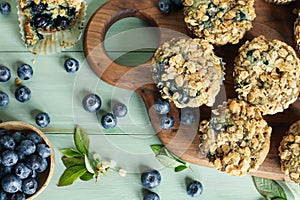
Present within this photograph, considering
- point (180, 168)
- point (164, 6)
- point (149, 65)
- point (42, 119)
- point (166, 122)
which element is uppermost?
point (164, 6)

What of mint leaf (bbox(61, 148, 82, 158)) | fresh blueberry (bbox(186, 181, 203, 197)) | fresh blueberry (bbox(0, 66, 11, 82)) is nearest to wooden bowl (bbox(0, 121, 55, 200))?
mint leaf (bbox(61, 148, 82, 158))

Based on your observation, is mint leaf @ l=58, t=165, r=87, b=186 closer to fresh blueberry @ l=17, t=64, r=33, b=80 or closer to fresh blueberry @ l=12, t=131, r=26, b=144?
fresh blueberry @ l=12, t=131, r=26, b=144

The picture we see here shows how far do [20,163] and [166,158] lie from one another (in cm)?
64

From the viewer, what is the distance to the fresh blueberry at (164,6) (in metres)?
2.30

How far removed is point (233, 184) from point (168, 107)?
0.49 meters

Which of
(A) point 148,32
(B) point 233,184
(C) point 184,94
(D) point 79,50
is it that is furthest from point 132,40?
(B) point 233,184

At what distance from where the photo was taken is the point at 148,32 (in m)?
2.42

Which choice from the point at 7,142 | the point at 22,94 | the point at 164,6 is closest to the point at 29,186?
the point at 7,142

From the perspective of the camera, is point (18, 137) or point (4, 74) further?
point (4, 74)

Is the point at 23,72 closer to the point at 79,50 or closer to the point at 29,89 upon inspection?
the point at 29,89

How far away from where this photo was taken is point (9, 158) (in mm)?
2154

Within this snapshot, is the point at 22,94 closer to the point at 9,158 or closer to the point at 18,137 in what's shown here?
the point at 18,137

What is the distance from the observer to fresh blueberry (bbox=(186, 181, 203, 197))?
237 cm

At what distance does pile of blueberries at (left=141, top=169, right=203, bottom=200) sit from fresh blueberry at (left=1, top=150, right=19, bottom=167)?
1.88ft
